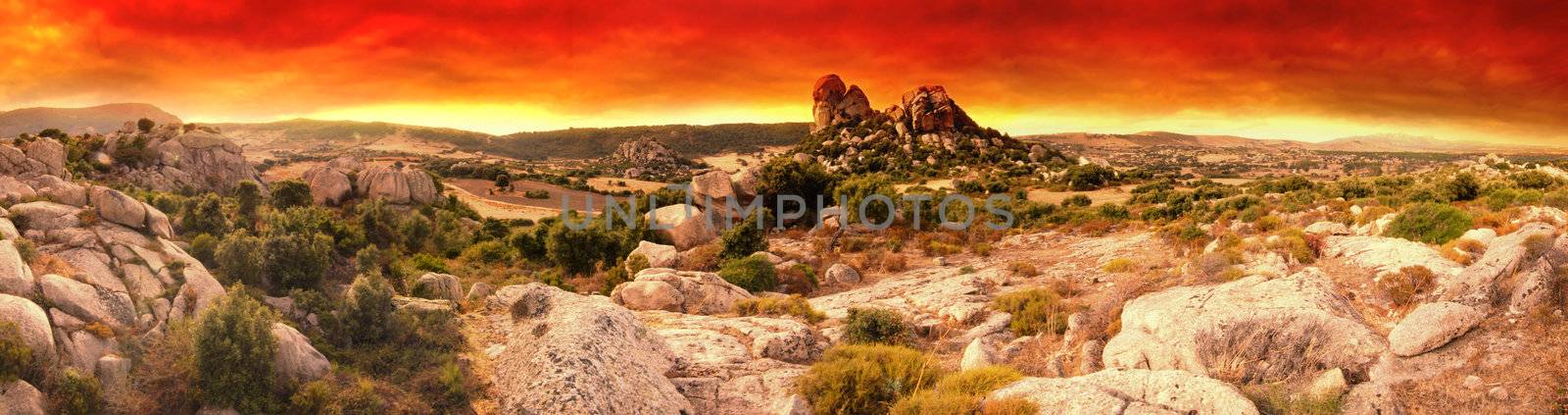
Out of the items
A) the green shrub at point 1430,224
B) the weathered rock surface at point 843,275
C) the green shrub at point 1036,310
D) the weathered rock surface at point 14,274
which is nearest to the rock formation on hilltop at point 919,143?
the weathered rock surface at point 843,275

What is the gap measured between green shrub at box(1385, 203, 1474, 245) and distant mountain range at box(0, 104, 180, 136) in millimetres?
49336

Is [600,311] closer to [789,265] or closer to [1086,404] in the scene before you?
[1086,404]

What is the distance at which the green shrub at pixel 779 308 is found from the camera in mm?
14875

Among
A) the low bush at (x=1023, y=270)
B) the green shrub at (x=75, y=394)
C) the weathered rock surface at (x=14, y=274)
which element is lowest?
the low bush at (x=1023, y=270)

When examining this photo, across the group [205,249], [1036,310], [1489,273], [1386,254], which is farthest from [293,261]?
[1386,254]

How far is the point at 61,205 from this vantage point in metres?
11.3

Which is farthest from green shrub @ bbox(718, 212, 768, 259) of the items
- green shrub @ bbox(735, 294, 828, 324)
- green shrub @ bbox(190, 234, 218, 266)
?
green shrub @ bbox(190, 234, 218, 266)

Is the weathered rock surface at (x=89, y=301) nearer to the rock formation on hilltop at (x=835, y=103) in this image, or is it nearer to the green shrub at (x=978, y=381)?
the green shrub at (x=978, y=381)

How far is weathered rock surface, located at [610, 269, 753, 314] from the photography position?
16.1 m

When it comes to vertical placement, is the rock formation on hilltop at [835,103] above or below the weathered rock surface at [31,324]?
above

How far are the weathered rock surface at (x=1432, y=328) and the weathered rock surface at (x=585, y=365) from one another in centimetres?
874

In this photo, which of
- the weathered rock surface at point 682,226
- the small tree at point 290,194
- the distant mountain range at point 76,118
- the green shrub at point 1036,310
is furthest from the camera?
the distant mountain range at point 76,118

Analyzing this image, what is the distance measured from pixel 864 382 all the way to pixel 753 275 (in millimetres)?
10315

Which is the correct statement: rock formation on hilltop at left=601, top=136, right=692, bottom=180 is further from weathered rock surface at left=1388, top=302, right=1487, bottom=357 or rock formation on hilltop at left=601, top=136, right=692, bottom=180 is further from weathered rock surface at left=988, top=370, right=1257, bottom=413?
weathered rock surface at left=1388, top=302, right=1487, bottom=357
